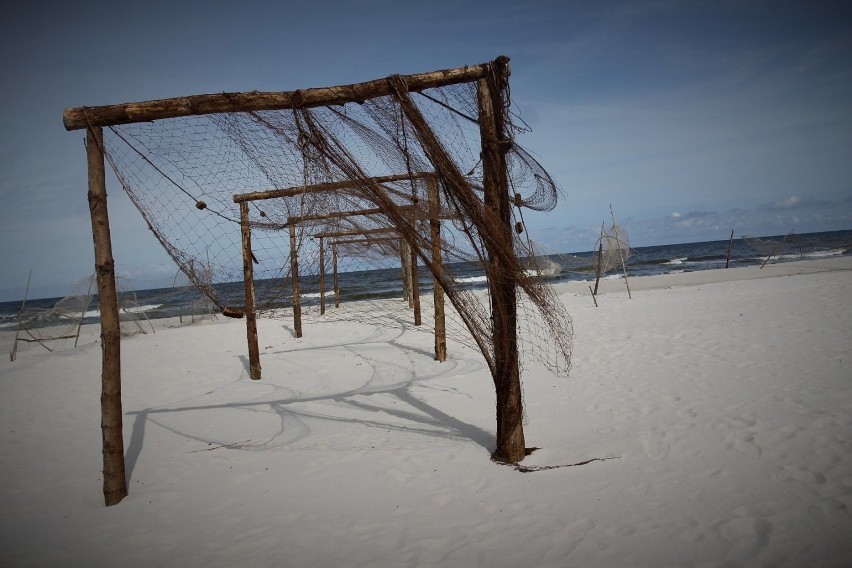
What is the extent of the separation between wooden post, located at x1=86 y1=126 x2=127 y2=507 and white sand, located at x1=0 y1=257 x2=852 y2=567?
298mm

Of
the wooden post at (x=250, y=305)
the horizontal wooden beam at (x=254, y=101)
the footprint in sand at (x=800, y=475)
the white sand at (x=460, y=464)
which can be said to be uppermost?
the horizontal wooden beam at (x=254, y=101)

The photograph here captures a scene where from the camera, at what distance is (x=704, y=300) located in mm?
11164

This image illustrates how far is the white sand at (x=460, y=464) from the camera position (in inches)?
104

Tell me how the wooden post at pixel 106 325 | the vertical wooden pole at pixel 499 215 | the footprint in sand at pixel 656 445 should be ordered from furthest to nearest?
1. the footprint in sand at pixel 656 445
2. the wooden post at pixel 106 325
3. the vertical wooden pole at pixel 499 215

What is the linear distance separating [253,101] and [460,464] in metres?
3.54

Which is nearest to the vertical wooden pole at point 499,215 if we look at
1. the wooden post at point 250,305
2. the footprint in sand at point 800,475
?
the footprint in sand at point 800,475

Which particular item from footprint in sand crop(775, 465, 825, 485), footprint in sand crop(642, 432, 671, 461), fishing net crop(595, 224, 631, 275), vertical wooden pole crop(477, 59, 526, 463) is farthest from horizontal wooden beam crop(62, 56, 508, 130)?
fishing net crop(595, 224, 631, 275)

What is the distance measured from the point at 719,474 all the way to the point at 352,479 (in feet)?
9.52

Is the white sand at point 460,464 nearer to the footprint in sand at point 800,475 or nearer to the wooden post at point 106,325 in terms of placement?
the footprint in sand at point 800,475

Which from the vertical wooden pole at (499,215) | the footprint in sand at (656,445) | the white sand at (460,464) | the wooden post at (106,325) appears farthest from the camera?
the footprint in sand at (656,445)

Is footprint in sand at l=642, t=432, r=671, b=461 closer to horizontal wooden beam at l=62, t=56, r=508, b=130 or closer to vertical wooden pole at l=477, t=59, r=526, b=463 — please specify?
vertical wooden pole at l=477, t=59, r=526, b=463

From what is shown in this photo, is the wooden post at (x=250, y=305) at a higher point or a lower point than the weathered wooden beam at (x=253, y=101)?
lower

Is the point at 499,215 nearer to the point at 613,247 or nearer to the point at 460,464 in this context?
the point at 460,464

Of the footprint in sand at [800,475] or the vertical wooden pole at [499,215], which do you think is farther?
the vertical wooden pole at [499,215]
